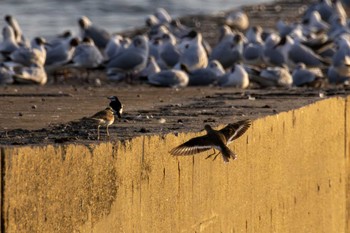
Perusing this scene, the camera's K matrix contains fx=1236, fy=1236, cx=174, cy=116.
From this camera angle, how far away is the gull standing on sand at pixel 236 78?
16578 mm

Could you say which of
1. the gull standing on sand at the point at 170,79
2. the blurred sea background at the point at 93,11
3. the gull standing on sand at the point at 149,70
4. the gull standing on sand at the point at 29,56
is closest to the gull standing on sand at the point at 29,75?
the gull standing on sand at the point at 170,79

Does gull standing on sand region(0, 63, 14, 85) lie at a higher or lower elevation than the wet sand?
higher

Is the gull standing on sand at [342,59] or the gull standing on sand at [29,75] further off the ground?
the gull standing on sand at [342,59]

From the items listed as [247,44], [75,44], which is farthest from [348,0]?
[75,44]

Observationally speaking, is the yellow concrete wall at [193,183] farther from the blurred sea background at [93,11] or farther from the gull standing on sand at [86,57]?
the blurred sea background at [93,11]

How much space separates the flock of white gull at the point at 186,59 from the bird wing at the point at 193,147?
838cm

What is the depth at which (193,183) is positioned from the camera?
760 centimetres

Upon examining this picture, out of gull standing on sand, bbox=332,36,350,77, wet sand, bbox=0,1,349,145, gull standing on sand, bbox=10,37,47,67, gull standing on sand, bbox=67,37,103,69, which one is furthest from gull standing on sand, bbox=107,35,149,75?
wet sand, bbox=0,1,349,145

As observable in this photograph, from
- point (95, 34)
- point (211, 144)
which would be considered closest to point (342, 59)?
point (95, 34)

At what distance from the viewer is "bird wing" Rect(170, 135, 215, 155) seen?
7.14 metres

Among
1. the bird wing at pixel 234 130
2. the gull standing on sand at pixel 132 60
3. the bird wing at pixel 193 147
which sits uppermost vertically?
the gull standing on sand at pixel 132 60

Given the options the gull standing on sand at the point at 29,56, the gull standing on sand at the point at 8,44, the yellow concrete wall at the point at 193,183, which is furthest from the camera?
the gull standing on sand at the point at 8,44

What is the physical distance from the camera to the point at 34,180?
19.1ft

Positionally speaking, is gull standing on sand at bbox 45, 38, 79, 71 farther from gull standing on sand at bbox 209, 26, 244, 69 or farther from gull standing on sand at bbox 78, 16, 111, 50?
gull standing on sand at bbox 78, 16, 111, 50
